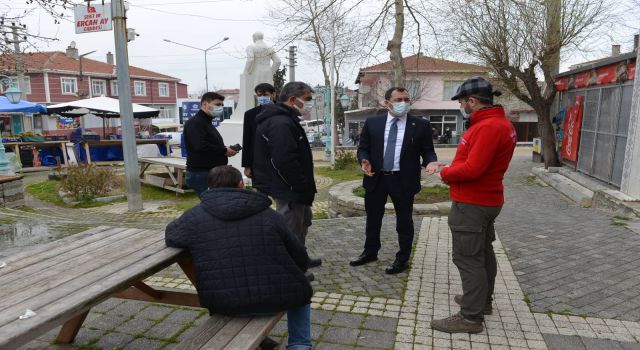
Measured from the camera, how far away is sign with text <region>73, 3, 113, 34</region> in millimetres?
7668

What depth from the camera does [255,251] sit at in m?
2.30

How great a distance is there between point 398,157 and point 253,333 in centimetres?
238

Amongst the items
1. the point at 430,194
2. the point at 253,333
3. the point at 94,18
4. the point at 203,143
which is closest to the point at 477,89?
the point at 253,333

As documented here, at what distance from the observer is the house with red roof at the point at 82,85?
1553 inches

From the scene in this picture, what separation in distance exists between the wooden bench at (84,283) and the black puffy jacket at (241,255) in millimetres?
131

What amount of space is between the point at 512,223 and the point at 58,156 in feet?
52.4

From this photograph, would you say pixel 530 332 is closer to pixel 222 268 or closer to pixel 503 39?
pixel 222 268

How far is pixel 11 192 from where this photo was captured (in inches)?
340

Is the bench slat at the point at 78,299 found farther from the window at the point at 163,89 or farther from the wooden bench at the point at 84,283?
the window at the point at 163,89

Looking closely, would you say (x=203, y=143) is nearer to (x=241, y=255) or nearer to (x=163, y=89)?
(x=241, y=255)

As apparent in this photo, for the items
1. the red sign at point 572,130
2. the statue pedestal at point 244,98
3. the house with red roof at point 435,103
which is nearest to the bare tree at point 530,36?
the red sign at point 572,130

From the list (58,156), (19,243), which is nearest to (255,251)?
(19,243)

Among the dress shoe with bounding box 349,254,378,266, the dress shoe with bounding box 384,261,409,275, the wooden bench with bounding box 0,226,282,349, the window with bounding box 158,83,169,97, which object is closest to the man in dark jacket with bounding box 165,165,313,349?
the wooden bench with bounding box 0,226,282,349

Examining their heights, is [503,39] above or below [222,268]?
above
